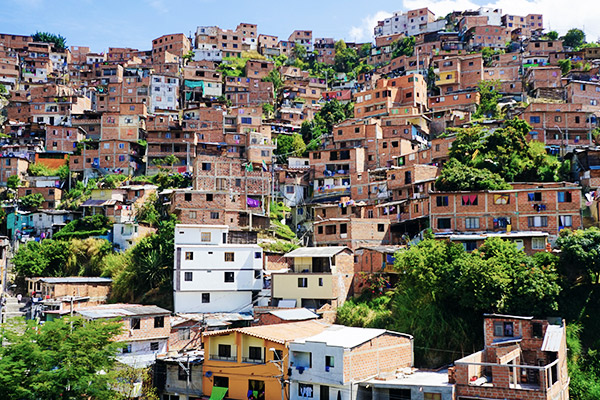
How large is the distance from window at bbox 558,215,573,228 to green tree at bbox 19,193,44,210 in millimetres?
44734

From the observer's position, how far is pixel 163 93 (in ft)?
266

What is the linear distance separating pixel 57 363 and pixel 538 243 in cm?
2669

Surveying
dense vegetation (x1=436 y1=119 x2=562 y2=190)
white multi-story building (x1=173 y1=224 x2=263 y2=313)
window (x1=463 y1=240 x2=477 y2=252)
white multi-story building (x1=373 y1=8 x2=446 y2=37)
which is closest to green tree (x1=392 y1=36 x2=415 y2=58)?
white multi-story building (x1=373 y1=8 x2=446 y2=37)

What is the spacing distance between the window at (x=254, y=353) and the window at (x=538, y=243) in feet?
57.0

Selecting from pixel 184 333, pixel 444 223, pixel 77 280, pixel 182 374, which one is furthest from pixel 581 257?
pixel 77 280

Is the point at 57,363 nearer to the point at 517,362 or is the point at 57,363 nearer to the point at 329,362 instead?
the point at 329,362

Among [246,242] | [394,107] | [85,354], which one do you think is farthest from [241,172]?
[85,354]

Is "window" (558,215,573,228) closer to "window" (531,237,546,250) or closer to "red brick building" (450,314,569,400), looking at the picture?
"window" (531,237,546,250)

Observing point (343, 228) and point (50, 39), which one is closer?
point (343, 228)

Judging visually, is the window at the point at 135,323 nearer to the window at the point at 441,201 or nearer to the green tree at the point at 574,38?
the window at the point at 441,201

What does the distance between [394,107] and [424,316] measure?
3879cm

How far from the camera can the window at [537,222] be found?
128ft

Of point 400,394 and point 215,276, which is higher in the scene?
point 215,276

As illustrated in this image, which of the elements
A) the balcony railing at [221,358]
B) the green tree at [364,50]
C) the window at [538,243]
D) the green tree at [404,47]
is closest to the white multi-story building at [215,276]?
the balcony railing at [221,358]
